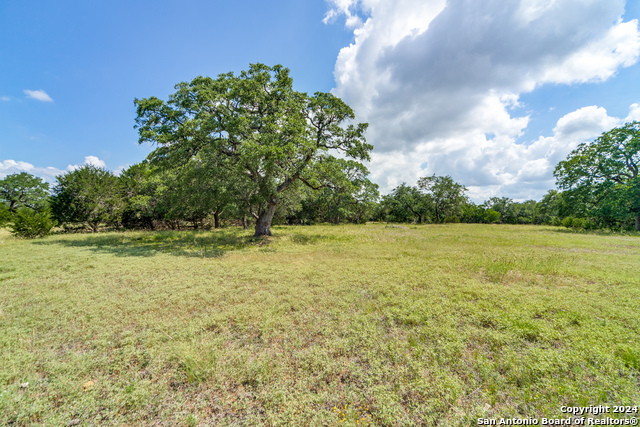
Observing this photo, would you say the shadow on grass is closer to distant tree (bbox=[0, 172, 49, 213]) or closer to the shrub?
distant tree (bbox=[0, 172, 49, 213])

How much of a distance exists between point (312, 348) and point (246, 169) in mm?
13954

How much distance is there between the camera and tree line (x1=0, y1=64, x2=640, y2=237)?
45.7ft

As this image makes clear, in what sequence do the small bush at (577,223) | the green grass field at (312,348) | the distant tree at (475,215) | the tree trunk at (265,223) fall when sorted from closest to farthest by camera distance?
the green grass field at (312,348) → the tree trunk at (265,223) → the small bush at (577,223) → the distant tree at (475,215)

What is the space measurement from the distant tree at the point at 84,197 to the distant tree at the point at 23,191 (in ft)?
88.8

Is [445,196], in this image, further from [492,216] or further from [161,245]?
[161,245]

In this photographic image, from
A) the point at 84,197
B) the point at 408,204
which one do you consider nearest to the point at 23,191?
the point at 84,197

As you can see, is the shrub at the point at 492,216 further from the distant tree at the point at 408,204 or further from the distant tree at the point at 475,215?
the distant tree at the point at 408,204

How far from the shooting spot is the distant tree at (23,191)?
117 ft

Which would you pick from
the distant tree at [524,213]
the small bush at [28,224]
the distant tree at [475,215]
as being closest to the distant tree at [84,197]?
the small bush at [28,224]

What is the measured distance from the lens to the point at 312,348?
11.6ft

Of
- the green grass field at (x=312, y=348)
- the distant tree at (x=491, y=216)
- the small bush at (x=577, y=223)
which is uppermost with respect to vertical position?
the distant tree at (x=491, y=216)

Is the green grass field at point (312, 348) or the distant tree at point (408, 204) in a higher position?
the distant tree at point (408, 204)

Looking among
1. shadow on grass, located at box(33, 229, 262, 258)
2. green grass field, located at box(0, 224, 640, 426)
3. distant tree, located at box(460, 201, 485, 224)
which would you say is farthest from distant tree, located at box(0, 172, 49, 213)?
distant tree, located at box(460, 201, 485, 224)

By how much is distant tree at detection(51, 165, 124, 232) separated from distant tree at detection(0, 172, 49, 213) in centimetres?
2705
